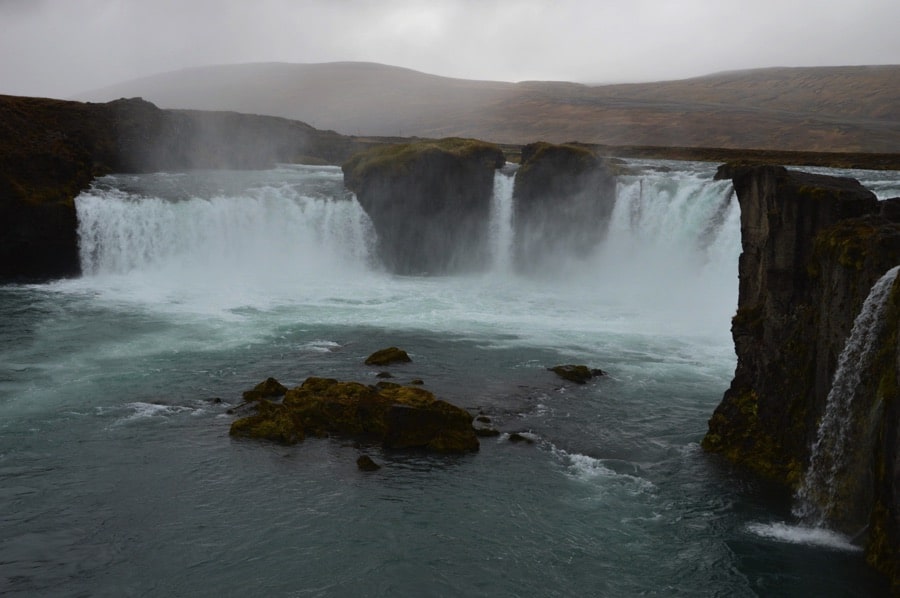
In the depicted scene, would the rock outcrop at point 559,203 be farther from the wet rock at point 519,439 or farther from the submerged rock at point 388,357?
the wet rock at point 519,439

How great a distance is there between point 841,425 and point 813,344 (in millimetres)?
2527

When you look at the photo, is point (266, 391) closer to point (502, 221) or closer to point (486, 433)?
point (486, 433)

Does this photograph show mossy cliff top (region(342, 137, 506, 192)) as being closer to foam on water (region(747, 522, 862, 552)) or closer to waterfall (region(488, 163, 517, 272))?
waterfall (region(488, 163, 517, 272))

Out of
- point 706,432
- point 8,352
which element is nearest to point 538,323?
point 706,432

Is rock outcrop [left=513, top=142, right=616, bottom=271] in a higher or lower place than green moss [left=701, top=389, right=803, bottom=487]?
higher

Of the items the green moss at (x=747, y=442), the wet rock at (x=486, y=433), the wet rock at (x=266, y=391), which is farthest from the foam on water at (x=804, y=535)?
the wet rock at (x=266, y=391)

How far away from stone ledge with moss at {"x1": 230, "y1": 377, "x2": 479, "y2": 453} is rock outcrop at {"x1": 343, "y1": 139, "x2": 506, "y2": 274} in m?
29.4

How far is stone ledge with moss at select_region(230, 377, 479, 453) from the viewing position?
2122 cm

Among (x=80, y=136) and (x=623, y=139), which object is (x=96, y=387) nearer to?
(x=80, y=136)

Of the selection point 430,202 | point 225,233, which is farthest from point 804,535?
point 225,233

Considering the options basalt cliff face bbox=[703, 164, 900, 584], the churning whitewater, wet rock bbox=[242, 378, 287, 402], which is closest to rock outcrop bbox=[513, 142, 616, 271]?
the churning whitewater

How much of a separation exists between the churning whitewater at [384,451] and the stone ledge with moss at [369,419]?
0.54m

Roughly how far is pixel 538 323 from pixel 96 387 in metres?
18.6

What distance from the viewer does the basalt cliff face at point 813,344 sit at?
48.4 ft
